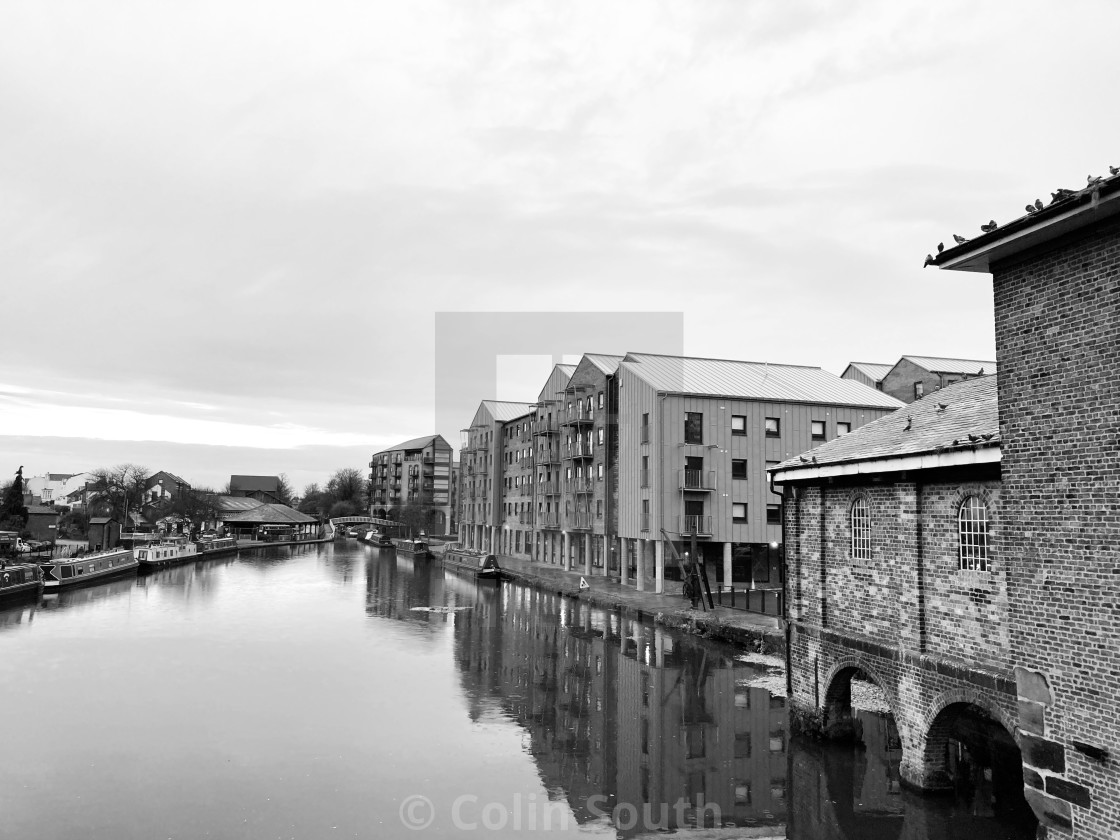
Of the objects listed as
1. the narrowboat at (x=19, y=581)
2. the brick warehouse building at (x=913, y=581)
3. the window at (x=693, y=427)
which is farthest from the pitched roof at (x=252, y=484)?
the brick warehouse building at (x=913, y=581)

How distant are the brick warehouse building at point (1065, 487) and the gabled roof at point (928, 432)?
7.77 feet

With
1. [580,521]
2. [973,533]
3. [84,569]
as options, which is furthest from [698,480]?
[84,569]

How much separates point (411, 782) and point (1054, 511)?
11634 mm

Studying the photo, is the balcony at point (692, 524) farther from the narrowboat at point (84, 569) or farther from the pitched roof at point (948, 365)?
the narrowboat at point (84, 569)

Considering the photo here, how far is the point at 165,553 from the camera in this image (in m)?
66.1

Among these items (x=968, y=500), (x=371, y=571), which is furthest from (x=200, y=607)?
(x=968, y=500)

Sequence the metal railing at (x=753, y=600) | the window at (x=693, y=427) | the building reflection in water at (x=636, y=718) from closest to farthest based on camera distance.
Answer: the building reflection in water at (x=636, y=718) < the metal railing at (x=753, y=600) < the window at (x=693, y=427)

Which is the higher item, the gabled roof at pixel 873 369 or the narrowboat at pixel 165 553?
the gabled roof at pixel 873 369

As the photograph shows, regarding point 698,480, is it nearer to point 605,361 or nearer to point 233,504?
point 605,361

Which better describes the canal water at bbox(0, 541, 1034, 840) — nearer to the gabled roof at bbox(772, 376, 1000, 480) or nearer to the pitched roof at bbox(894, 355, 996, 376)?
the gabled roof at bbox(772, 376, 1000, 480)

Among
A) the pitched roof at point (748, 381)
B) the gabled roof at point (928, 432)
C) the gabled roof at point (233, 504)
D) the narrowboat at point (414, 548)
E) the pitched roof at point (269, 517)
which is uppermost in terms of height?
the pitched roof at point (748, 381)

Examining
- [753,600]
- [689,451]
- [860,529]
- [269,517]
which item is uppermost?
[689,451]

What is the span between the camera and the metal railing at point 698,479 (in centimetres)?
3919

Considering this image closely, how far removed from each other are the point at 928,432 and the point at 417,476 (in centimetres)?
13270
